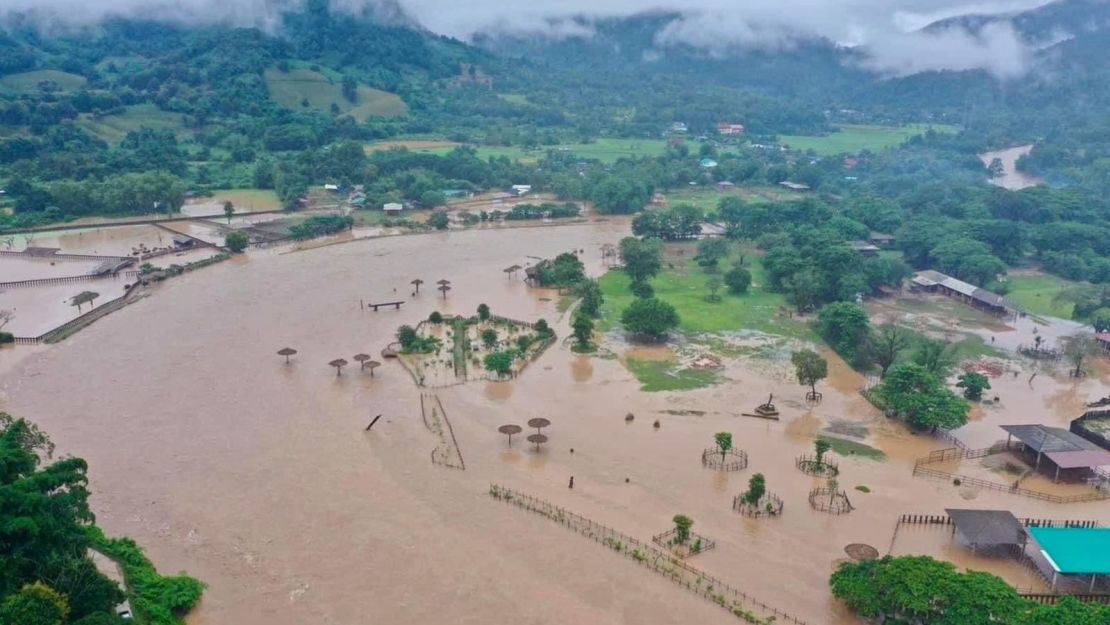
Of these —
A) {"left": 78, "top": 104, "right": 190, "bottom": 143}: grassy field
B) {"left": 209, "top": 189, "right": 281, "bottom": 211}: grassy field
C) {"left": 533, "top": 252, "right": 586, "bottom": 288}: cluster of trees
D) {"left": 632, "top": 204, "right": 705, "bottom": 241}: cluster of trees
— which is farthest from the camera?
{"left": 78, "top": 104, "right": 190, "bottom": 143}: grassy field

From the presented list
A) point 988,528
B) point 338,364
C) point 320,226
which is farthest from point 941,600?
point 320,226

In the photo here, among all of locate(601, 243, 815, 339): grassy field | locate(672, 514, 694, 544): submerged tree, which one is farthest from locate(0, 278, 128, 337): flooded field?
locate(672, 514, 694, 544): submerged tree

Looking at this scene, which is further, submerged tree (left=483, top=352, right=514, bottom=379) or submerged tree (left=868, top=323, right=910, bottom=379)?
submerged tree (left=868, top=323, right=910, bottom=379)

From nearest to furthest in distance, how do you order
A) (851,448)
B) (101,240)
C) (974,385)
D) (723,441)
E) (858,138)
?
(723,441) → (851,448) → (974,385) → (101,240) → (858,138)

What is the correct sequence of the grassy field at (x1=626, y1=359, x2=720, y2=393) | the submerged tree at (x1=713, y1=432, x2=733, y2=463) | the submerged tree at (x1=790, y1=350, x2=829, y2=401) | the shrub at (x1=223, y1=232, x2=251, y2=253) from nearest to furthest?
the submerged tree at (x1=713, y1=432, x2=733, y2=463)
the submerged tree at (x1=790, y1=350, x2=829, y2=401)
the grassy field at (x1=626, y1=359, x2=720, y2=393)
the shrub at (x1=223, y1=232, x2=251, y2=253)

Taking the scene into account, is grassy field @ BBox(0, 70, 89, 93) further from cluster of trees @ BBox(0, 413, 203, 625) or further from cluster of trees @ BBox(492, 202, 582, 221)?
cluster of trees @ BBox(0, 413, 203, 625)

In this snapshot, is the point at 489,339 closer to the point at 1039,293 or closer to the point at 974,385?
the point at 974,385
